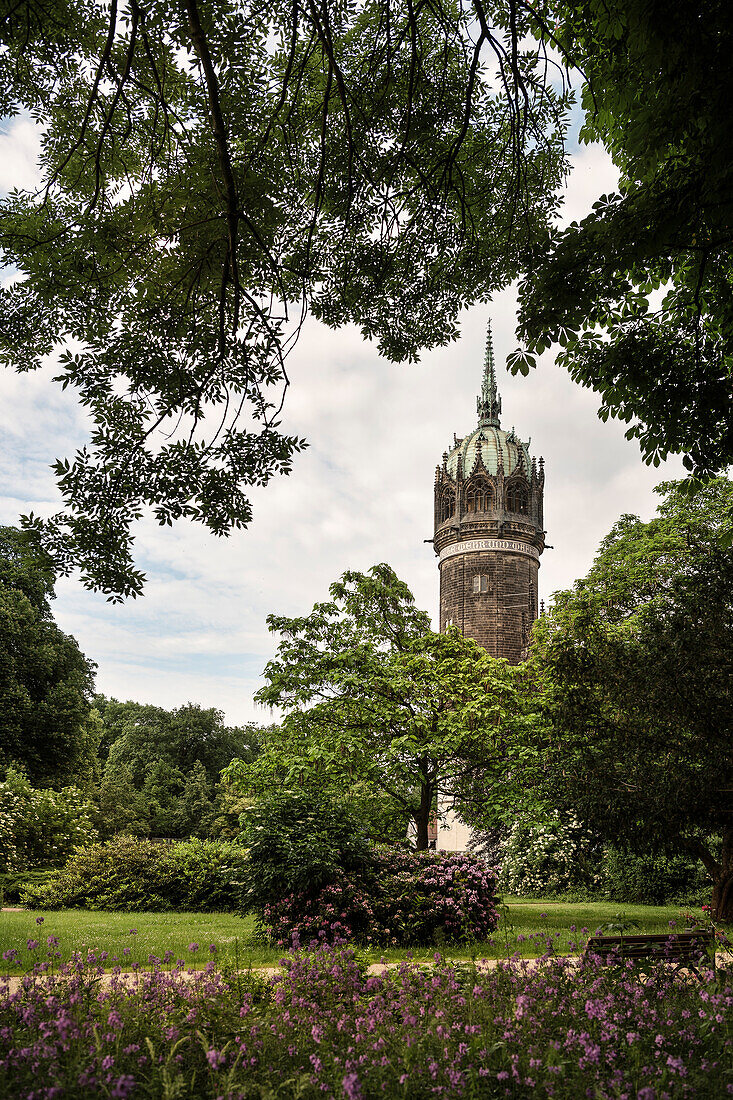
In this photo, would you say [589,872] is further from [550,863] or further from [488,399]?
[488,399]

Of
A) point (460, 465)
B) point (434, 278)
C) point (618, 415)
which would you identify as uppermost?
point (460, 465)

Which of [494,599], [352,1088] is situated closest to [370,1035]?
[352,1088]

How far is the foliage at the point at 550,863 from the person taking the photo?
19.2 meters

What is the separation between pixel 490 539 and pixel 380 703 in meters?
29.4

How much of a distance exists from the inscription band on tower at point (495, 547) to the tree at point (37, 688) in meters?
23.9

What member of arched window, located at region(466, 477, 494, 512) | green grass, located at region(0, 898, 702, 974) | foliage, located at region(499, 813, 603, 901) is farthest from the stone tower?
green grass, located at region(0, 898, 702, 974)

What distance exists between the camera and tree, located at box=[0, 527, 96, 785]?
24.0 m

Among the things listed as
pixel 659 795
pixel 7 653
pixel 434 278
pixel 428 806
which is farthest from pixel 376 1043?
pixel 7 653

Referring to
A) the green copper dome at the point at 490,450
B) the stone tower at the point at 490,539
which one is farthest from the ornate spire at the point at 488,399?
the stone tower at the point at 490,539

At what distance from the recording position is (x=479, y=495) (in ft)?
145

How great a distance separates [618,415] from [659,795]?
587 cm

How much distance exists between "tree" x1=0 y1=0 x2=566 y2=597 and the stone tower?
36.3 metres

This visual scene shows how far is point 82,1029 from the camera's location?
150 inches

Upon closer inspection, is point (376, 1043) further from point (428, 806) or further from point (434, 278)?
point (428, 806)
